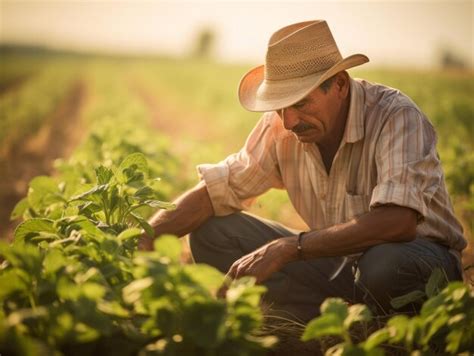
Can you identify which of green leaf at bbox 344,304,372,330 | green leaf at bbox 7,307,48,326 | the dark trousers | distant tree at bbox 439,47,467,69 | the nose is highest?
the nose

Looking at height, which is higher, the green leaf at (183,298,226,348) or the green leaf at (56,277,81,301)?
the green leaf at (56,277,81,301)

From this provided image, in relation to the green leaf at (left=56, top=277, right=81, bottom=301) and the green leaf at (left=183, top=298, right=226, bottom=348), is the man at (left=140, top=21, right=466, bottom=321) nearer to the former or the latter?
the green leaf at (left=183, top=298, right=226, bottom=348)

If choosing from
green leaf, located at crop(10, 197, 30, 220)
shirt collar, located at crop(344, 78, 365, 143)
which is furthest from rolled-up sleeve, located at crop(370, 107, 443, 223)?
green leaf, located at crop(10, 197, 30, 220)

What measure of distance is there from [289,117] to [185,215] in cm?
75

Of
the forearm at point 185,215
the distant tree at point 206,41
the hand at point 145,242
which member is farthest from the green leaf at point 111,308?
the distant tree at point 206,41

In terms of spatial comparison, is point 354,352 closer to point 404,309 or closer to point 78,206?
point 404,309

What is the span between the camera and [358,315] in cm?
184

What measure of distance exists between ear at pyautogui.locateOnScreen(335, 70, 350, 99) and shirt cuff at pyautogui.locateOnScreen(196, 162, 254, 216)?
70 centimetres

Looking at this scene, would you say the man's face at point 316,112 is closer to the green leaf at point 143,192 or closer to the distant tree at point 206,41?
the green leaf at point 143,192

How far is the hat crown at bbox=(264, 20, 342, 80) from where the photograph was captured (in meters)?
2.65

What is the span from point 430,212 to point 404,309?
0.47 meters

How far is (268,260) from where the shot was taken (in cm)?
245

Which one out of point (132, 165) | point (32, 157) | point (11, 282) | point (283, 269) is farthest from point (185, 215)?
point (32, 157)

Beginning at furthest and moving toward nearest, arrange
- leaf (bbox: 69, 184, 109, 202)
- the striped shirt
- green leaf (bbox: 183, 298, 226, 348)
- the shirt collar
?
the shirt collar → the striped shirt → leaf (bbox: 69, 184, 109, 202) → green leaf (bbox: 183, 298, 226, 348)
